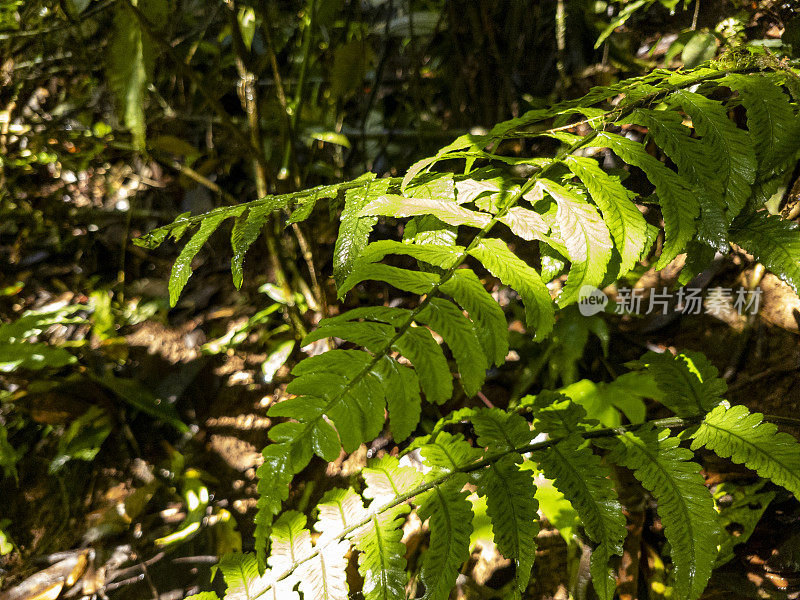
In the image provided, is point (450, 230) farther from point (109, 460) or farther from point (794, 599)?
point (109, 460)

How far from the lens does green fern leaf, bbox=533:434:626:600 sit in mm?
866

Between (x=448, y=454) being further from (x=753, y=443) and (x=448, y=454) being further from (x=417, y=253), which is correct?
(x=753, y=443)

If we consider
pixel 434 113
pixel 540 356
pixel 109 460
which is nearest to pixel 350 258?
pixel 540 356

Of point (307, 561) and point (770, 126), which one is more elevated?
point (770, 126)

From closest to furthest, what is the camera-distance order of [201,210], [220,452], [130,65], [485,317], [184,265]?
[485,317] < [184,265] < [130,65] < [220,452] < [201,210]

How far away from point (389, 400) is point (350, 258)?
0.96ft

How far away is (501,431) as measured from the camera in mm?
1064

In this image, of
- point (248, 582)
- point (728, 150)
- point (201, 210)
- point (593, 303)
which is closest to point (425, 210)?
point (728, 150)

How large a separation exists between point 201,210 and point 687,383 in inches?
107

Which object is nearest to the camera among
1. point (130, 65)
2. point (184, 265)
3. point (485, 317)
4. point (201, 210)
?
point (485, 317)

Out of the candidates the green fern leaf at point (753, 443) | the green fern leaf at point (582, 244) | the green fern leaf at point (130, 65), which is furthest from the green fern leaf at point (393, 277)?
the green fern leaf at point (130, 65)

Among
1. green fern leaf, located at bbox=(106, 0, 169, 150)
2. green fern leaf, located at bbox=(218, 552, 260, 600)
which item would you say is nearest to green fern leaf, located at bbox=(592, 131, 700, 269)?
green fern leaf, located at bbox=(218, 552, 260, 600)

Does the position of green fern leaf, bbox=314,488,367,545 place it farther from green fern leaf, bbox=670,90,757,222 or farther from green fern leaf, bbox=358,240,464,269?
green fern leaf, bbox=670,90,757,222

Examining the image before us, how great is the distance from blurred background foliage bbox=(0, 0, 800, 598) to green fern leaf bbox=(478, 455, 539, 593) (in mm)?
538
